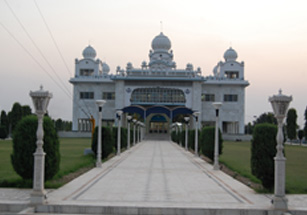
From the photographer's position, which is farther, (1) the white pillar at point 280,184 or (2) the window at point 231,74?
(2) the window at point 231,74

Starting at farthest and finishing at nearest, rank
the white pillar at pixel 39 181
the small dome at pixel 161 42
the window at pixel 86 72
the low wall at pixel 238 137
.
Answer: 1. the small dome at pixel 161 42
2. the window at pixel 86 72
3. the low wall at pixel 238 137
4. the white pillar at pixel 39 181

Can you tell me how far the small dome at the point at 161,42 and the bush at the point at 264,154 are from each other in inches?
2323

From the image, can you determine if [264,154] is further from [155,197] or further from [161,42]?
[161,42]

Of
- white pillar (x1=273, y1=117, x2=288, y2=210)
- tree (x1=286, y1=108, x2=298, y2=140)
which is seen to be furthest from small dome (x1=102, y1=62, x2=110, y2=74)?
white pillar (x1=273, y1=117, x2=288, y2=210)

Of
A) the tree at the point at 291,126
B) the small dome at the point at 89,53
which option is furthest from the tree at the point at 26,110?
the tree at the point at 291,126

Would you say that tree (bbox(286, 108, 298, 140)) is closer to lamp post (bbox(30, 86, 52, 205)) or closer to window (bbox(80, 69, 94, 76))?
window (bbox(80, 69, 94, 76))

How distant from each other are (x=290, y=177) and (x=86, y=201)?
7.38m

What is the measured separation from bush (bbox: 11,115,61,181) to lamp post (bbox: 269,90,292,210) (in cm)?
541

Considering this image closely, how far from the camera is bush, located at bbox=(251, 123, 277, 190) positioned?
9.45m

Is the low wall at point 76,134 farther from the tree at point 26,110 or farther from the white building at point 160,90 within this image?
the tree at point 26,110

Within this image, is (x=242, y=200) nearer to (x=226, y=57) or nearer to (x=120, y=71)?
(x=120, y=71)

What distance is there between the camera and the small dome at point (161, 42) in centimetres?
6775

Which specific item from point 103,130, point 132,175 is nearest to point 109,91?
point 103,130

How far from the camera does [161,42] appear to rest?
Result: 6769 centimetres
